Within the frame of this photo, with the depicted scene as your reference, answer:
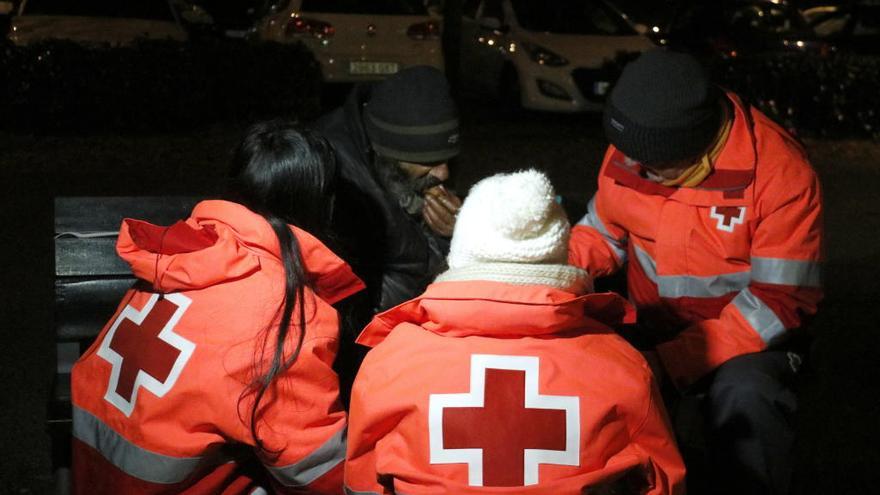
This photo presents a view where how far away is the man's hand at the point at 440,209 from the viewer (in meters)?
3.72

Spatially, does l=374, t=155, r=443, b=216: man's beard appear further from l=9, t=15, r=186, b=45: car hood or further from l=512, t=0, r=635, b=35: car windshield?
l=512, t=0, r=635, b=35: car windshield

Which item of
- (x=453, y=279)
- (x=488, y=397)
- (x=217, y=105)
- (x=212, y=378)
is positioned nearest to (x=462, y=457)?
(x=488, y=397)

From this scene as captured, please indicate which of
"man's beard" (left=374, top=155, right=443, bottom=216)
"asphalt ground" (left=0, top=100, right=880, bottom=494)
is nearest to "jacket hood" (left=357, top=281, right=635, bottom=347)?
"man's beard" (left=374, top=155, right=443, bottom=216)

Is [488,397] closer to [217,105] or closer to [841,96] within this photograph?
[217,105]

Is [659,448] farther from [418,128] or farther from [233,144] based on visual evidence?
[233,144]

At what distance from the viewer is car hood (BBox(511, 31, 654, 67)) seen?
38.7 ft

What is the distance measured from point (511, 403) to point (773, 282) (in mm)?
1274

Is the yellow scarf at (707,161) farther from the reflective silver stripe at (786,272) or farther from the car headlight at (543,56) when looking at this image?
the car headlight at (543,56)

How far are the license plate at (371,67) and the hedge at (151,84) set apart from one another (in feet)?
2.71

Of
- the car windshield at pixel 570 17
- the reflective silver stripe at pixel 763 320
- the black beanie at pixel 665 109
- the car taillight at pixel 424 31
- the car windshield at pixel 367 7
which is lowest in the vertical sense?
the car windshield at pixel 570 17

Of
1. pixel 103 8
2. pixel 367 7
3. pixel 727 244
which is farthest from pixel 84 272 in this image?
pixel 367 7

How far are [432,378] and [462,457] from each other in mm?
185

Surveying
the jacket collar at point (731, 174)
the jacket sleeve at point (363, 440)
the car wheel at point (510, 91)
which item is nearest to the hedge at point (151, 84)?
the car wheel at point (510, 91)

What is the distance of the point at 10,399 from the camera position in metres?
4.75
